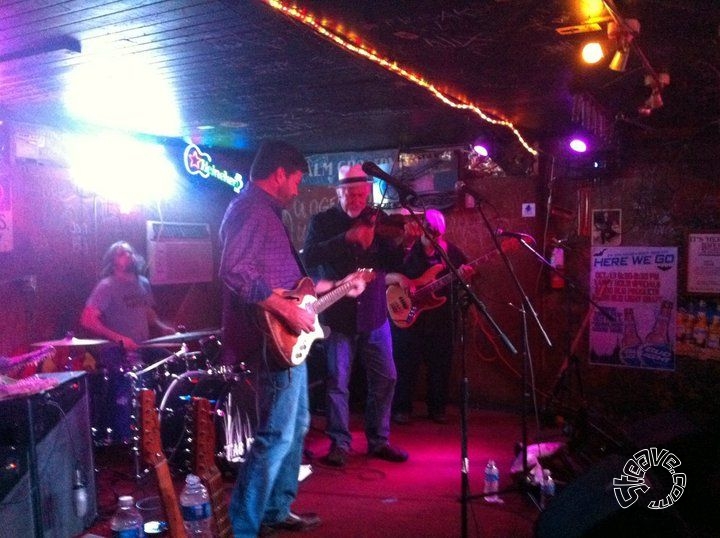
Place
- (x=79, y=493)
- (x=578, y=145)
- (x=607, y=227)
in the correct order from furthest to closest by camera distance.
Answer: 1. (x=607, y=227)
2. (x=578, y=145)
3. (x=79, y=493)

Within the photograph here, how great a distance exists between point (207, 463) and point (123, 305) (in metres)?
3.30

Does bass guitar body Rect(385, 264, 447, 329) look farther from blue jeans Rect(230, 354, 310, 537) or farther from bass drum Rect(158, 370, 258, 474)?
blue jeans Rect(230, 354, 310, 537)

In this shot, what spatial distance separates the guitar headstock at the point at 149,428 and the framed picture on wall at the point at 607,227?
4.75 m

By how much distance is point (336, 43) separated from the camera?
3.77 meters

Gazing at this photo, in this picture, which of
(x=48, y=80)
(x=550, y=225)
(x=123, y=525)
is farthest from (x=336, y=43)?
(x=550, y=225)

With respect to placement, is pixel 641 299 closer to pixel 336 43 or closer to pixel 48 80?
pixel 336 43

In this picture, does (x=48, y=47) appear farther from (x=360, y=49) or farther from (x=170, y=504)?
(x=170, y=504)

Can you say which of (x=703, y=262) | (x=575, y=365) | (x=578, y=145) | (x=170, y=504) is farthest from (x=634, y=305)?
(x=170, y=504)

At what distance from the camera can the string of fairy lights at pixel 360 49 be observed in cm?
334

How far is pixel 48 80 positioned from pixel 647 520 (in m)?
4.64

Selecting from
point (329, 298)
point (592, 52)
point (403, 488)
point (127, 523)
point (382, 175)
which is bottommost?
point (403, 488)

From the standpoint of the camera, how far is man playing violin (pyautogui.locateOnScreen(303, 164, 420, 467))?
4.47 m

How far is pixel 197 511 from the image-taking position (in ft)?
9.79

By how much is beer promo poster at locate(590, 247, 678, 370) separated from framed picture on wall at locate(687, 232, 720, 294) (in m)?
0.13
